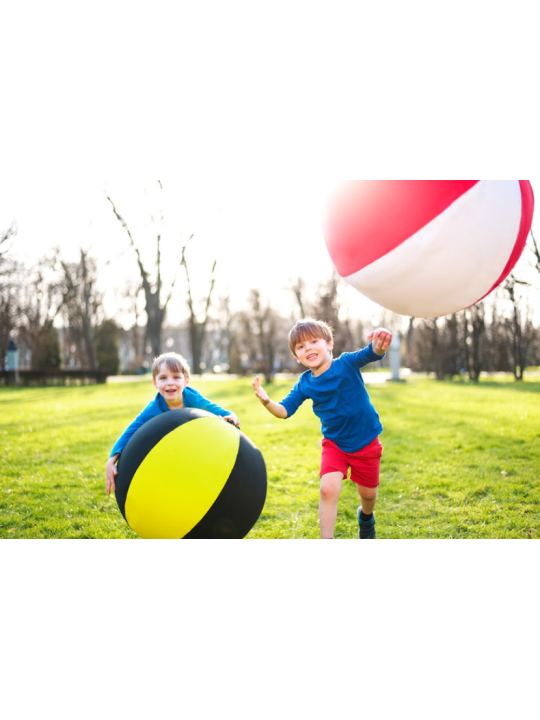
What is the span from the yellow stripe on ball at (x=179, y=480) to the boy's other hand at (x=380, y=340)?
0.87m

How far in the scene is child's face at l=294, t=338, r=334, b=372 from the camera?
297cm

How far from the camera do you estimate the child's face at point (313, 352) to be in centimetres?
297

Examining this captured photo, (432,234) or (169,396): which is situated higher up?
(432,234)

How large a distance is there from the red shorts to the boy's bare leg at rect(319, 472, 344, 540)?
50 mm

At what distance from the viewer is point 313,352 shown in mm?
2979

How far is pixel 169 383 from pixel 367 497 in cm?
134

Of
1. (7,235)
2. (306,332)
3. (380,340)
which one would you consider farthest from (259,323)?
(380,340)

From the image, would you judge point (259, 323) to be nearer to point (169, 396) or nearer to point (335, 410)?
point (169, 396)

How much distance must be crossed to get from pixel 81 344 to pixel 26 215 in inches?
994

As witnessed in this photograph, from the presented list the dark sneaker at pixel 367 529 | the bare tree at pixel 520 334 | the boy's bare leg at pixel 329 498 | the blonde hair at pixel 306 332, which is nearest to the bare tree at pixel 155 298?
the bare tree at pixel 520 334
